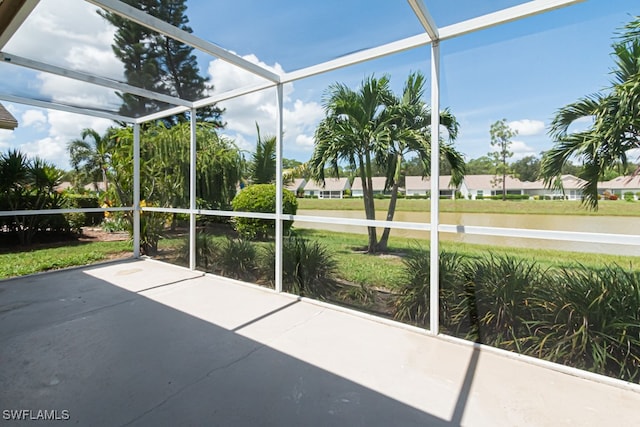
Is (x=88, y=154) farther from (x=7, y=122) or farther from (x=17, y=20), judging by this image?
(x=17, y=20)

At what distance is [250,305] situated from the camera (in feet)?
11.6

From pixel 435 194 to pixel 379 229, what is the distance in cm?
81

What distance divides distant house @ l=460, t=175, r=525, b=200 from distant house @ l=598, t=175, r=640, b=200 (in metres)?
0.59

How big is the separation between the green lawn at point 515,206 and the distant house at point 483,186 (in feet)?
0.28

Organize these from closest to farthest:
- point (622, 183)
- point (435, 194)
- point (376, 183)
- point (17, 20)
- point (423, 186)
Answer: point (622, 183), point (17, 20), point (435, 194), point (423, 186), point (376, 183)

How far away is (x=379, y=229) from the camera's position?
342 cm

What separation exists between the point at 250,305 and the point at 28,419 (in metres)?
1.99

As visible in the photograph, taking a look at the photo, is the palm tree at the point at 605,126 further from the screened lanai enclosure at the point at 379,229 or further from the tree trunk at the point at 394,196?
the tree trunk at the point at 394,196

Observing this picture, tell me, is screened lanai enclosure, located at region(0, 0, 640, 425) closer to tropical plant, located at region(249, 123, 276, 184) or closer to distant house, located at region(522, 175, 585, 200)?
distant house, located at region(522, 175, 585, 200)

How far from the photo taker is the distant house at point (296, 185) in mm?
4047

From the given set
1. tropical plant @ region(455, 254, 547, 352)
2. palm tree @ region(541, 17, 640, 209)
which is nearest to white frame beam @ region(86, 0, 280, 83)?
palm tree @ region(541, 17, 640, 209)

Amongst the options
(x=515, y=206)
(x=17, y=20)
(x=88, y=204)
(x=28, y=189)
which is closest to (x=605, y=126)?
(x=515, y=206)

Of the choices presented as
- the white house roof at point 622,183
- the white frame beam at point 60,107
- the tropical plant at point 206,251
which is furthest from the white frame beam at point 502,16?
the white frame beam at point 60,107

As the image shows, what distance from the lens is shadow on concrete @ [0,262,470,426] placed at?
5.79ft
